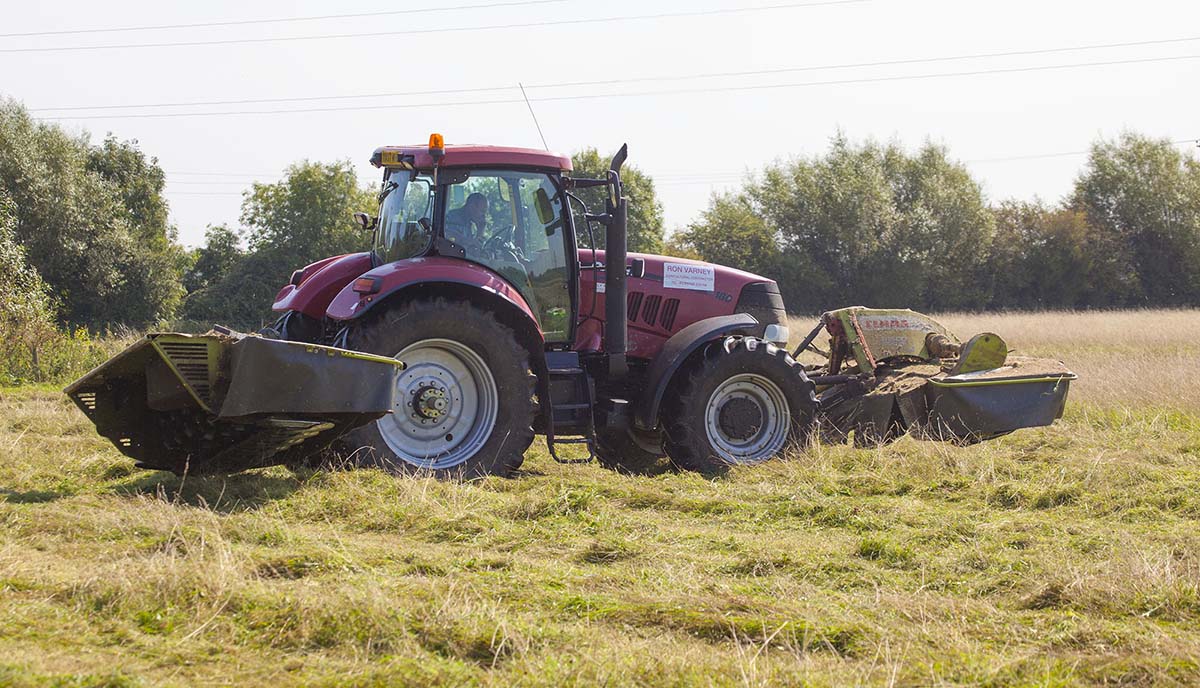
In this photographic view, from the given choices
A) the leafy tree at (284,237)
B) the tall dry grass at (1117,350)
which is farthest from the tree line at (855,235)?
the tall dry grass at (1117,350)

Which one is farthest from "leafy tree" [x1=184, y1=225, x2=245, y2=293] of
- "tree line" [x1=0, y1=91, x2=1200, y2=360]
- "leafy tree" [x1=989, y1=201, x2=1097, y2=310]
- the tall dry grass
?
"leafy tree" [x1=989, y1=201, x2=1097, y2=310]

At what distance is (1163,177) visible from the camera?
157 feet

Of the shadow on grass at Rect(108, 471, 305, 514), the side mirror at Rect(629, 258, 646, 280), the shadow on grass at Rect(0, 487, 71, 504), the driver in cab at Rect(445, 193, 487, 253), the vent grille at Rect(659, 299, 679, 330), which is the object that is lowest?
the shadow on grass at Rect(0, 487, 71, 504)

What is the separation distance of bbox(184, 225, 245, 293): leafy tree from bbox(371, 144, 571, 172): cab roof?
33.3 metres

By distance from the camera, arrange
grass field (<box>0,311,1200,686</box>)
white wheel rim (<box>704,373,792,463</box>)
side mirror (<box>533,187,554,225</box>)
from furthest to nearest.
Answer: white wheel rim (<box>704,373,792,463</box>) → side mirror (<box>533,187,554,225</box>) → grass field (<box>0,311,1200,686</box>)

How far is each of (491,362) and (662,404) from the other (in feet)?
5.12

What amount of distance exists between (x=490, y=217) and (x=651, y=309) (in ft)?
5.23

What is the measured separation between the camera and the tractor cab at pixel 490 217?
771 centimetres

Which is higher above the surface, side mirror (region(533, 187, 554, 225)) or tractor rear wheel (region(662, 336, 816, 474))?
side mirror (region(533, 187, 554, 225))

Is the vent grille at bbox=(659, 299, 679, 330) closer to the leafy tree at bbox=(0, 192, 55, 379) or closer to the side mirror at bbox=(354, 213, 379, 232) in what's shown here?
the side mirror at bbox=(354, 213, 379, 232)

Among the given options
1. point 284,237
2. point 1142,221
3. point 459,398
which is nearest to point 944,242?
point 1142,221

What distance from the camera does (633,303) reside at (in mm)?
8750

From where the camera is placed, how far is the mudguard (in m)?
8.14

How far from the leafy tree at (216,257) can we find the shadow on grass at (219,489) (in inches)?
1346
